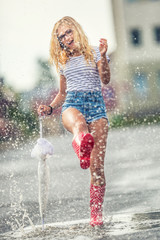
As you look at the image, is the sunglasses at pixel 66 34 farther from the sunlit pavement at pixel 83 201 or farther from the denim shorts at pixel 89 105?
the sunlit pavement at pixel 83 201

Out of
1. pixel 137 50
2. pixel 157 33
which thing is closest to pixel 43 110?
pixel 137 50

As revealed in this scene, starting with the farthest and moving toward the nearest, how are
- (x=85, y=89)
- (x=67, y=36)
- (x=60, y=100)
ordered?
(x=60, y=100), (x=67, y=36), (x=85, y=89)

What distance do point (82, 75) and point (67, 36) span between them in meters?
0.33

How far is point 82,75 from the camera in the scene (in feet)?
14.5

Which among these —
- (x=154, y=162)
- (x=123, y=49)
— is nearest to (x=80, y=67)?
(x=154, y=162)

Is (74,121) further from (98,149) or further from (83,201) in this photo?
(83,201)

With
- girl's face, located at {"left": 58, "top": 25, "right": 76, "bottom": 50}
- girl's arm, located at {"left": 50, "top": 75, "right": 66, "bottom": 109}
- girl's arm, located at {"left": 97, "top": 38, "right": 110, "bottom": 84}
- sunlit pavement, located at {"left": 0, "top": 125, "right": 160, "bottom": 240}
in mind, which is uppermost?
girl's face, located at {"left": 58, "top": 25, "right": 76, "bottom": 50}

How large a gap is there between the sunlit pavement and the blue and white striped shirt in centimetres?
99

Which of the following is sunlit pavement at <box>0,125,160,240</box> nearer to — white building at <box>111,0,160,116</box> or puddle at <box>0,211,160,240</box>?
puddle at <box>0,211,160,240</box>

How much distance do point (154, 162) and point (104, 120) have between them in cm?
430

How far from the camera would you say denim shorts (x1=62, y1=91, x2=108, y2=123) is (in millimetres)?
4359

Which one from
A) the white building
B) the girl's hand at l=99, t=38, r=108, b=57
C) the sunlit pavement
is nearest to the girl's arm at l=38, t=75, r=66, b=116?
the girl's hand at l=99, t=38, r=108, b=57

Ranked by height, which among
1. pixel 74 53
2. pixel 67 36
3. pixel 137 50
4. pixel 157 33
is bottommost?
pixel 74 53

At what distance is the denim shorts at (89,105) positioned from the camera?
14.3 feet
